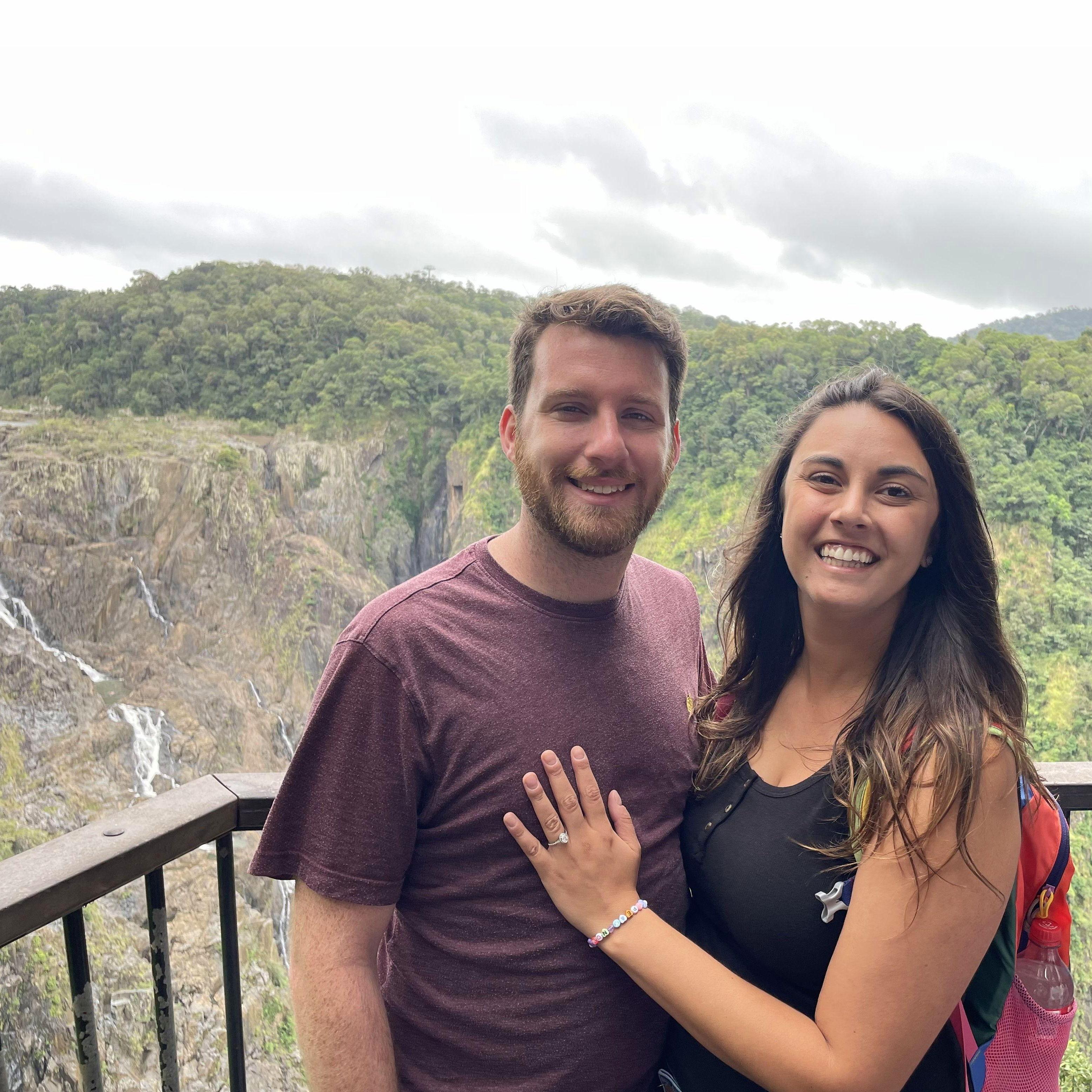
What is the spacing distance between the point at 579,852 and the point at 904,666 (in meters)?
0.49

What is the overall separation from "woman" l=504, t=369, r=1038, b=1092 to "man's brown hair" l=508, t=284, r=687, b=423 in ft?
0.68

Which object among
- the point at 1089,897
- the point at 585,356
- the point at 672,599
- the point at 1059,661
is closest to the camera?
the point at 585,356

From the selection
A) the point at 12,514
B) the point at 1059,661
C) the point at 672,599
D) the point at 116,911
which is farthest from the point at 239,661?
the point at 672,599

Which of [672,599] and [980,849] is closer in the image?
[980,849]

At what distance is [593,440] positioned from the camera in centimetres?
117

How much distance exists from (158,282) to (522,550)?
148 ft

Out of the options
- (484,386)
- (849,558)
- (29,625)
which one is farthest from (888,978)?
(484,386)

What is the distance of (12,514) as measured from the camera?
2845 cm

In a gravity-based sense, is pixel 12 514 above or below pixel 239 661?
above

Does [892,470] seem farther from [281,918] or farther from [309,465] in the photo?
[309,465]

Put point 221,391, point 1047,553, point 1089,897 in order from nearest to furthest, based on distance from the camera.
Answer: point 1089,897 < point 1047,553 < point 221,391

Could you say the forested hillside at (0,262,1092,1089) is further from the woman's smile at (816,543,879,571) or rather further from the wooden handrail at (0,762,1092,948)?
the woman's smile at (816,543,879,571)

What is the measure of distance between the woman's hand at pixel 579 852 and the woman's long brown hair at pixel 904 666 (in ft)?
0.62

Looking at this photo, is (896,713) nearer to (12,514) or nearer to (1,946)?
(1,946)
